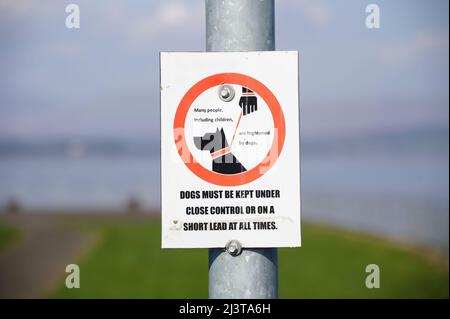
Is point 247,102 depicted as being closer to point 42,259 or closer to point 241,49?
point 241,49

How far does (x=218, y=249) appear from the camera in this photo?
245cm

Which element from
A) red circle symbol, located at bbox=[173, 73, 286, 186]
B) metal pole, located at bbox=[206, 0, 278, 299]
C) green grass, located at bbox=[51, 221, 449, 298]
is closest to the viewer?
metal pole, located at bbox=[206, 0, 278, 299]

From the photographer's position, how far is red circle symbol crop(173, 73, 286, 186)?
2.46m

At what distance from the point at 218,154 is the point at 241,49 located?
38 cm

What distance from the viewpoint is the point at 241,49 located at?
2.41m

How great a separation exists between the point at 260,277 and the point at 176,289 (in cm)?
1681

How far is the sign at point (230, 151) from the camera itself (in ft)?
8.05

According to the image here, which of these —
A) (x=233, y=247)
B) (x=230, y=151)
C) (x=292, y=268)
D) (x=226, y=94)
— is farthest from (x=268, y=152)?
(x=292, y=268)

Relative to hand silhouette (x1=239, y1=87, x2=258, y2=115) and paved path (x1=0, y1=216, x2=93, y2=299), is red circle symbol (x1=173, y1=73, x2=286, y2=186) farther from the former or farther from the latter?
paved path (x1=0, y1=216, x2=93, y2=299)

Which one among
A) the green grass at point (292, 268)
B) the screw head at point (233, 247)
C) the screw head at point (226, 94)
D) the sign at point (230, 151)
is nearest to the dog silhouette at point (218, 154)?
the sign at point (230, 151)

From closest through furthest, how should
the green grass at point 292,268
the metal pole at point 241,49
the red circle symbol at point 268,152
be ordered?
the metal pole at point 241,49 → the red circle symbol at point 268,152 → the green grass at point 292,268

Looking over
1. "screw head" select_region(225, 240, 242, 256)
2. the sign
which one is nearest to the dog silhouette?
the sign

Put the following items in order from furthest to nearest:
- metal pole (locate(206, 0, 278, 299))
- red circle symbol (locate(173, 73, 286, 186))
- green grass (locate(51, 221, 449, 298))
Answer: green grass (locate(51, 221, 449, 298))
red circle symbol (locate(173, 73, 286, 186))
metal pole (locate(206, 0, 278, 299))

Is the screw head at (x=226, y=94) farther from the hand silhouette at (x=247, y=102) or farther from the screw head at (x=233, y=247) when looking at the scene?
the screw head at (x=233, y=247)
